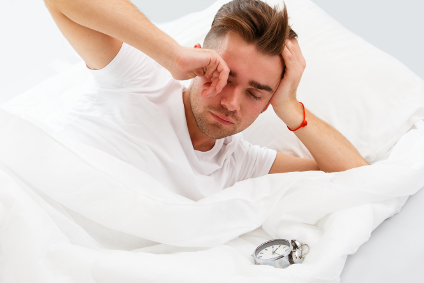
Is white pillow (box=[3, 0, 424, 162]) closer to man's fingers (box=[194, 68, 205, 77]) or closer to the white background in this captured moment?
the white background

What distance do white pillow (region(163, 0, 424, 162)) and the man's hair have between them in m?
0.40

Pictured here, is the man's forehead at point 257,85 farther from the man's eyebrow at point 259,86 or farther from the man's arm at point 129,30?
the man's arm at point 129,30

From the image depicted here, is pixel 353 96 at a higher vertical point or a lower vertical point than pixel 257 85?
higher

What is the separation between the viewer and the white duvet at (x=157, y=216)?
2.27 feet

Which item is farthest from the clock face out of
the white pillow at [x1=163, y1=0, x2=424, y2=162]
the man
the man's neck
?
the white pillow at [x1=163, y1=0, x2=424, y2=162]

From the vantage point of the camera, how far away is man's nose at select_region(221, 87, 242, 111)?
44.4 inches

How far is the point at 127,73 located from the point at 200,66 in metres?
0.26

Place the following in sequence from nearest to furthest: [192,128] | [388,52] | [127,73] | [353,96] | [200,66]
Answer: [200,66]
[127,73]
[192,128]
[353,96]
[388,52]

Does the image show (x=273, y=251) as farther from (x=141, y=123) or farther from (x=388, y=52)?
(x=388, y=52)

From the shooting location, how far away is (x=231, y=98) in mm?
1128

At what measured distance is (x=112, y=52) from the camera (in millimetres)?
1077

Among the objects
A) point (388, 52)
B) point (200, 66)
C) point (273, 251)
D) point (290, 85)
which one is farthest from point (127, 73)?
point (388, 52)

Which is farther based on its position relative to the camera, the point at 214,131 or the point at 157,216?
the point at 214,131

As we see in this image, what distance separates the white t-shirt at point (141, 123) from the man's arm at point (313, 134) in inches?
12.0
